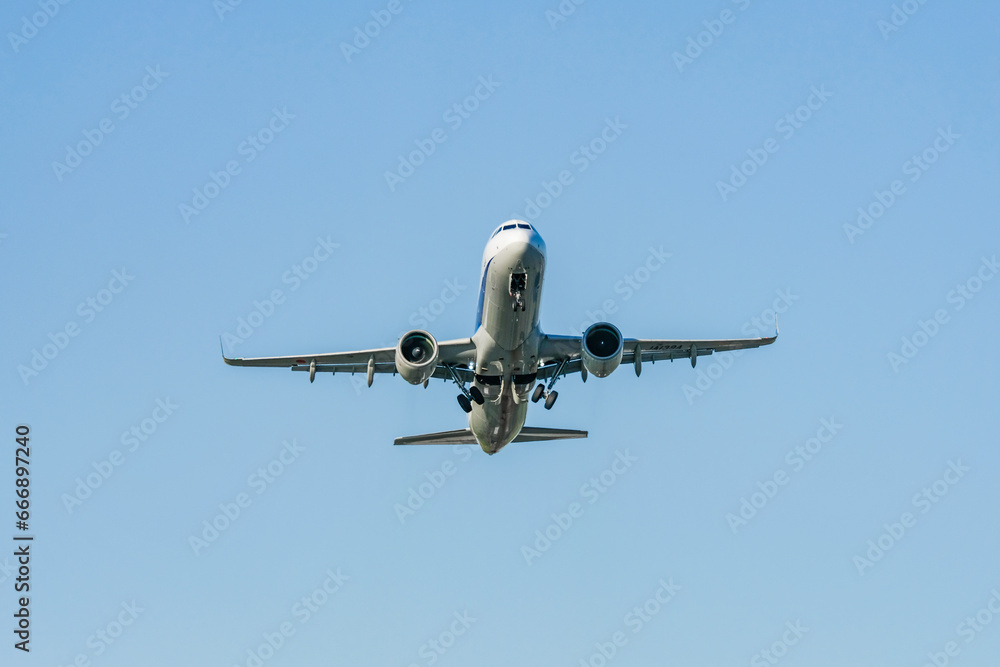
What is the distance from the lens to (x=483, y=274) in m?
44.1

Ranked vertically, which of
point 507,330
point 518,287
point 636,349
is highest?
point 636,349

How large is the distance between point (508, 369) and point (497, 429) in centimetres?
444

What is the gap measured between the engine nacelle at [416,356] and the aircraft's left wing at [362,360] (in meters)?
1.25

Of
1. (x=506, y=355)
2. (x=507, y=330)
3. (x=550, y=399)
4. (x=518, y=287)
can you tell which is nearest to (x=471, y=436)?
(x=550, y=399)

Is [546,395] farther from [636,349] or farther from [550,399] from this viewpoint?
[636,349]

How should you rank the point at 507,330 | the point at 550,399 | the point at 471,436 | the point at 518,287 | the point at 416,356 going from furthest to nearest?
1. the point at 471,436
2. the point at 550,399
3. the point at 416,356
4. the point at 507,330
5. the point at 518,287

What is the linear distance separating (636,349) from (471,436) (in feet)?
27.3

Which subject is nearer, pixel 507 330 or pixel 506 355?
pixel 507 330

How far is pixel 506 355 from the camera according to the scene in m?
44.8

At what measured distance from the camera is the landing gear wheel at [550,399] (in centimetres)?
4672

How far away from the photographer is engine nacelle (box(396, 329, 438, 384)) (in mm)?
43938

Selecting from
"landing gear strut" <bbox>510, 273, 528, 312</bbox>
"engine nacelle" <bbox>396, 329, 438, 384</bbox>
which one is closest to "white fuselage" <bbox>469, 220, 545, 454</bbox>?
"landing gear strut" <bbox>510, 273, 528, 312</bbox>

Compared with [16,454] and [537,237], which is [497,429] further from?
[16,454]

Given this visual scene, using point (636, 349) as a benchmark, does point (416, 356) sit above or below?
below
